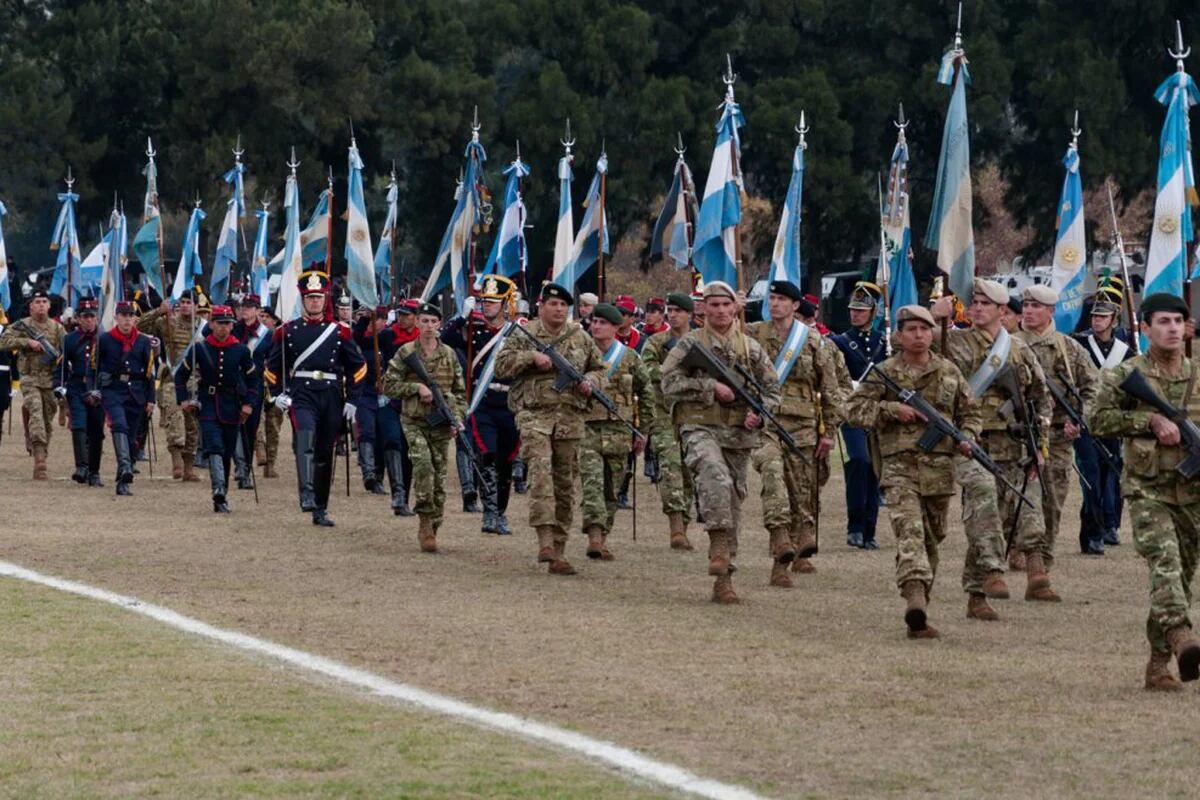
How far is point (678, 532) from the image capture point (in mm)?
17609

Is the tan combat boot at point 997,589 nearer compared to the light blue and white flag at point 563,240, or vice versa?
the tan combat boot at point 997,589

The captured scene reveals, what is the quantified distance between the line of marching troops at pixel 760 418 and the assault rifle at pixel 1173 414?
33 mm

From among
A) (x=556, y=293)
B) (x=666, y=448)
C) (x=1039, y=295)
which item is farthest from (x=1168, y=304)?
(x=666, y=448)

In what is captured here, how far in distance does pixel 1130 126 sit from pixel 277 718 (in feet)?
150

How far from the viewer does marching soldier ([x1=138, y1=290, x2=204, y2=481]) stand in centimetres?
2461

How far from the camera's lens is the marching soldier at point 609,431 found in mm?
16641

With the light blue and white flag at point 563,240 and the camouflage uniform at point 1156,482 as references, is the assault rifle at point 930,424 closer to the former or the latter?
the camouflage uniform at point 1156,482

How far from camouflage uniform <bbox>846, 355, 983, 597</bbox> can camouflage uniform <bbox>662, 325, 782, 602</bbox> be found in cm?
124

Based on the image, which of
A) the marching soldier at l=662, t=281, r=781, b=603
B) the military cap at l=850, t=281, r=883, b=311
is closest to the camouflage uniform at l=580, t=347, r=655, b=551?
the military cap at l=850, t=281, r=883, b=311

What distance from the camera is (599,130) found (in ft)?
178

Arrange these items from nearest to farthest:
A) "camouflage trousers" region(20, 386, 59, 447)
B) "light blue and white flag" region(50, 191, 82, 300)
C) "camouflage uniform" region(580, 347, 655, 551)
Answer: "camouflage uniform" region(580, 347, 655, 551) → "camouflage trousers" region(20, 386, 59, 447) → "light blue and white flag" region(50, 191, 82, 300)

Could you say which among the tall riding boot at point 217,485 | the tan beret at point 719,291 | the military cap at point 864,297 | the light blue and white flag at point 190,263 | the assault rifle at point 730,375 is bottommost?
the tall riding boot at point 217,485

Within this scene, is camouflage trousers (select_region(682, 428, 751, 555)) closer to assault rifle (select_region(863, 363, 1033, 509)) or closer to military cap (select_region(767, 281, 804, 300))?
assault rifle (select_region(863, 363, 1033, 509))

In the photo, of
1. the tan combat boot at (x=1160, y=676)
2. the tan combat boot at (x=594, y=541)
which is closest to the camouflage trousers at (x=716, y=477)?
the tan combat boot at (x=594, y=541)
